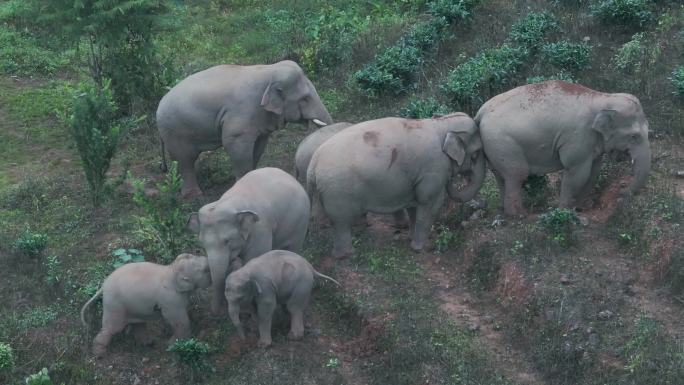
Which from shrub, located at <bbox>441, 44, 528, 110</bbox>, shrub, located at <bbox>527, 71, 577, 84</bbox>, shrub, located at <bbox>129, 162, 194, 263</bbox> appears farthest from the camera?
shrub, located at <bbox>441, 44, 528, 110</bbox>

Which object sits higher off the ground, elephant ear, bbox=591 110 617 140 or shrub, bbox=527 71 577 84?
elephant ear, bbox=591 110 617 140

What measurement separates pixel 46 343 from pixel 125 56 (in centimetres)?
629

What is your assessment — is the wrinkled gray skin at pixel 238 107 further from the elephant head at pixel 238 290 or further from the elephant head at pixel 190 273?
the elephant head at pixel 238 290

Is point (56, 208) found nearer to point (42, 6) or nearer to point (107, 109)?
point (107, 109)

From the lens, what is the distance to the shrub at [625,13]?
1623 centimetres

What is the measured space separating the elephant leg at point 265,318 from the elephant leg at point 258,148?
12.6ft

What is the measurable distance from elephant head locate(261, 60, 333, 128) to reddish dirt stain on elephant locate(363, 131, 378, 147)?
1.74 metres

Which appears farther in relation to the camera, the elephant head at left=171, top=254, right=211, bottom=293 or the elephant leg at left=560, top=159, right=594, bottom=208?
the elephant leg at left=560, top=159, right=594, bottom=208

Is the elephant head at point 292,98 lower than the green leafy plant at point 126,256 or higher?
higher

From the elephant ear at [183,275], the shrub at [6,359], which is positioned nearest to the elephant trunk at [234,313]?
the elephant ear at [183,275]

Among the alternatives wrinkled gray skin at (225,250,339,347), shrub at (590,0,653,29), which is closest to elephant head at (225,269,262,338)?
wrinkled gray skin at (225,250,339,347)

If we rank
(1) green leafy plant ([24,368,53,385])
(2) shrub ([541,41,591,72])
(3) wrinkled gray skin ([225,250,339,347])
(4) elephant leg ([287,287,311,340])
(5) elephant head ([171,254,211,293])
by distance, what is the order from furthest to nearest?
(2) shrub ([541,41,591,72]) → (4) elephant leg ([287,287,311,340]) → (5) elephant head ([171,254,211,293]) → (3) wrinkled gray skin ([225,250,339,347]) → (1) green leafy plant ([24,368,53,385])

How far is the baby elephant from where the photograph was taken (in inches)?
405

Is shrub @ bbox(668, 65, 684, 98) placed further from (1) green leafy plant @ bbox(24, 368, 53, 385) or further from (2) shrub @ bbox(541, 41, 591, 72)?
(1) green leafy plant @ bbox(24, 368, 53, 385)
